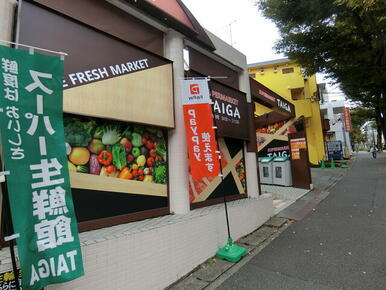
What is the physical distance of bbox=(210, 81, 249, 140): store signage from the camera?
18.3ft

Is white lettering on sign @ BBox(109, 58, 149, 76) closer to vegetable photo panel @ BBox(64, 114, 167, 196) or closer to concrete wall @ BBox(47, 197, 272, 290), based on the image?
vegetable photo panel @ BBox(64, 114, 167, 196)

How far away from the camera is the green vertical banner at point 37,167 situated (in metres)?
1.94

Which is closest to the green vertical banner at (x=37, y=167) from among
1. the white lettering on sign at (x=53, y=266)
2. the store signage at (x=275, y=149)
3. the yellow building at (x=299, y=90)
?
the white lettering on sign at (x=53, y=266)

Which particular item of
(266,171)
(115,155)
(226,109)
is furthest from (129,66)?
(266,171)

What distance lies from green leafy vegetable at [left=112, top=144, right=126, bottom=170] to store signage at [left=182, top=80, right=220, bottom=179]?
1.15 metres

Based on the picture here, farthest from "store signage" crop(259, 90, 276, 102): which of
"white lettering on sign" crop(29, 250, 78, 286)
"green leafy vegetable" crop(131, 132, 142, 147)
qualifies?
"white lettering on sign" crop(29, 250, 78, 286)

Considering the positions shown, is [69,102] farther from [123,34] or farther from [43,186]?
[123,34]

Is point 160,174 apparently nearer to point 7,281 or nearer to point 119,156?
point 119,156

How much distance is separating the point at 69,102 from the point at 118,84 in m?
0.84

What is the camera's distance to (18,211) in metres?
1.93

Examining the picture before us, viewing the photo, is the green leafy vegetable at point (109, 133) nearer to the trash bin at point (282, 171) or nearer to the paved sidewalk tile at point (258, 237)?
the paved sidewalk tile at point (258, 237)

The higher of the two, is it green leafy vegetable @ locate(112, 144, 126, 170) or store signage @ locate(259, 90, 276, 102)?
store signage @ locate(259, 90, 276, 102)

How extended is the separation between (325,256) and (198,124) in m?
3.25

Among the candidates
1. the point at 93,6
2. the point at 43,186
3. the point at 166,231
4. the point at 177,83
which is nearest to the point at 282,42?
the point at 177,83
